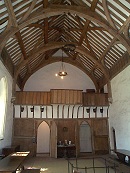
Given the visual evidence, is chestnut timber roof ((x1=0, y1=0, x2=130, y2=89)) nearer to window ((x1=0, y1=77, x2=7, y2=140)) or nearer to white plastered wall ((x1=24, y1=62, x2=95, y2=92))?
white plastered wall ((x1=24, y1=62, x2=95, y2=92))

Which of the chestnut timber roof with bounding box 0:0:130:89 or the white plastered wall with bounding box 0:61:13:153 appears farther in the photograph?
the white plastered wall with bounding box 0:61:13:153

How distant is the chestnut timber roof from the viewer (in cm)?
616

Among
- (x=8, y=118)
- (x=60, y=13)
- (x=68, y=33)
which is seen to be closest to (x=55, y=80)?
(x=68, y=33)

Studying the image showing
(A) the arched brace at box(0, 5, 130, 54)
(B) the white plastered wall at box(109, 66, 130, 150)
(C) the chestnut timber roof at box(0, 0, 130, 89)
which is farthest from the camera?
(B) the white plastered wall at box(109, 66, 130, 150)

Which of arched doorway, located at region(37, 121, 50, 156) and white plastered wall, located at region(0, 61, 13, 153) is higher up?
white plastered wall, located at region(0, 61, 13, 153)

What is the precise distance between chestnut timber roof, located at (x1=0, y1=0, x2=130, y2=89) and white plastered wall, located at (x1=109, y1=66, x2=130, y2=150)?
0.53m

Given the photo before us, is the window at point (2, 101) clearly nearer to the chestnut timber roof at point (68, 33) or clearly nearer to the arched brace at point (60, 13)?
the chestnut timber roof at point (68, 33)

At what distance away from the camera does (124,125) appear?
804cm

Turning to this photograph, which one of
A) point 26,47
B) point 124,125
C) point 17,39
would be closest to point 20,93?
point 26,47

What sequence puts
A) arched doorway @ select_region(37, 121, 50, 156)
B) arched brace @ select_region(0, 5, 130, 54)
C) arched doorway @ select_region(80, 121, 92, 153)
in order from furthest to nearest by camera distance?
arched doorway @ select_region(80, 121, 92, 153) < arched doorway @ select_region(37, 121, 50, 156) < arched brace @ select_region(0, 5, 130, 54)

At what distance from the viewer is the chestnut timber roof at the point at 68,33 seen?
616cm

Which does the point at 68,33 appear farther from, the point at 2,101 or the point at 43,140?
the point at 43,140

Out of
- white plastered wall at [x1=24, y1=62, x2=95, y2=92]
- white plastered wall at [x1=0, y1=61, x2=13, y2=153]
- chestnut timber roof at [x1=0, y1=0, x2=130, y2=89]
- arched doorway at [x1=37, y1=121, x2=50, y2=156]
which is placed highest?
chestnut timber roof at [x1=0, y1=0, x2=130, y2=89]

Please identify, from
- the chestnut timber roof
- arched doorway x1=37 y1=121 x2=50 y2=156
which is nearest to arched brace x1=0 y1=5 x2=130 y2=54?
the chestnut timber roof
